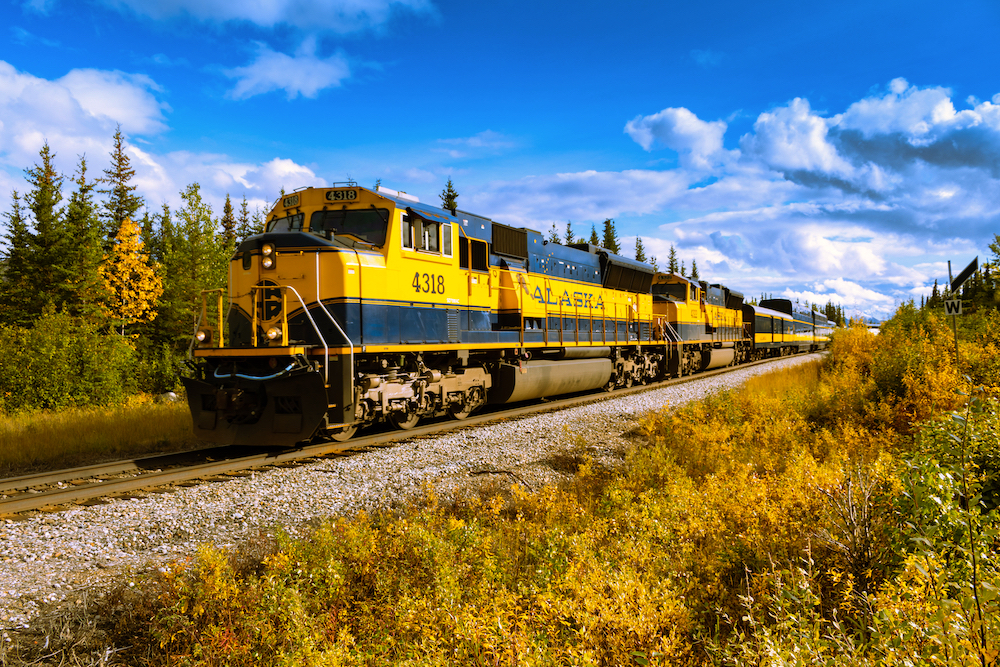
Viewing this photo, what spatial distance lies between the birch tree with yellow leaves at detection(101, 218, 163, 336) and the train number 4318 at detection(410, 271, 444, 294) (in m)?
26.9

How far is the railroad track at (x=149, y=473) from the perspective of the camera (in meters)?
5.80

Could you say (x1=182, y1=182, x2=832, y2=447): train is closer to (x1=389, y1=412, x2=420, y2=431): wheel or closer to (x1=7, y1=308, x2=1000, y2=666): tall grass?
(x1=389, y1=412, x2=420, y2=431): wheel

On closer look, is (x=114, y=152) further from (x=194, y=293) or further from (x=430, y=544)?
(x=430, y=544)

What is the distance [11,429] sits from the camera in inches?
383

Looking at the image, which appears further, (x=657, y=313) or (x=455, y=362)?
(x=657, y=313)

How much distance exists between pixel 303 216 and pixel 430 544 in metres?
6.62

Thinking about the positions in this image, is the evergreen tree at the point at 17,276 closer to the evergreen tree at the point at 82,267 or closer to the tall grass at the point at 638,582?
the evergreen tree at the point at 82,267

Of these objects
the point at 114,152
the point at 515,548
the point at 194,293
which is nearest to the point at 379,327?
the point at 515,548

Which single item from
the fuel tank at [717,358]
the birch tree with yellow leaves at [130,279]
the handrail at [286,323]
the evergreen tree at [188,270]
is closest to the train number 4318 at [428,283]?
the handrail at [286,323]

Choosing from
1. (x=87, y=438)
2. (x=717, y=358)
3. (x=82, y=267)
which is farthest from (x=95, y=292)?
(x=717, y=358)

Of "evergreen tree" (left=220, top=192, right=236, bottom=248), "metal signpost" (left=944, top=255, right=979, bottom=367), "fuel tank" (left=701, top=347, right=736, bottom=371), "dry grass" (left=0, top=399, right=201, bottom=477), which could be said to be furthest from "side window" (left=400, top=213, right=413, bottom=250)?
"evergreen tree" (left=220, top=192, right=236, bottom=248)

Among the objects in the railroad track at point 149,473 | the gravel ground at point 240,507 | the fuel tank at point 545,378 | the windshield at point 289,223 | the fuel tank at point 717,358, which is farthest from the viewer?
the fuel tank at point 717,358

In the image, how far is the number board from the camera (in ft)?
28.0

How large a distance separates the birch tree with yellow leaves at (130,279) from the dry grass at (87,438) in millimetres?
22089
